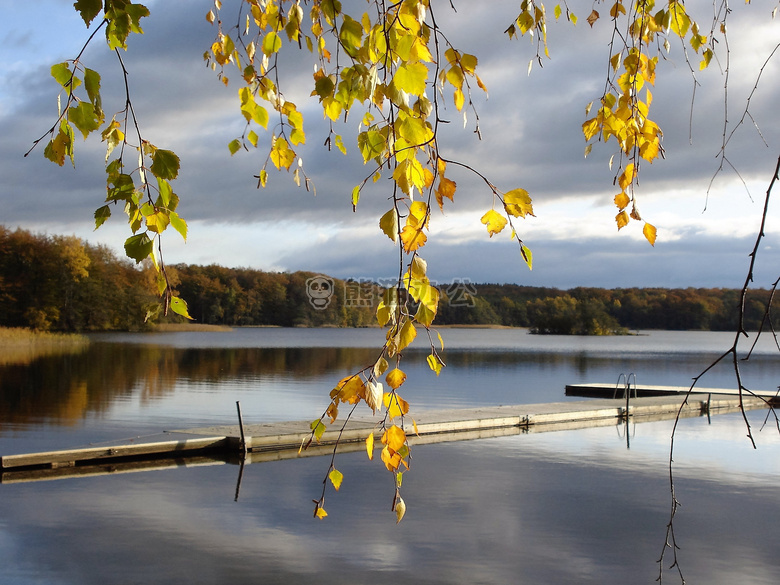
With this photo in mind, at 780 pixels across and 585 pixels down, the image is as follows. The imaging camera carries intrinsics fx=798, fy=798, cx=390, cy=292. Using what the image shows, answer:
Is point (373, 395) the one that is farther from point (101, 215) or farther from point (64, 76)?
point (64, 76)

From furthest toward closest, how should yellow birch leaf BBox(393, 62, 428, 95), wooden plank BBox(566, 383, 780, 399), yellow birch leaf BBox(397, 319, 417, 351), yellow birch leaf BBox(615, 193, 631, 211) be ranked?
wooden plank BBox(566, 383, 780, 399), yellow birch leaf BBox(615, 193, 631, 211), yellow birch leaf BBox(397, 319, 417, 351), yellow birch leaf BBox(393, 62, 428, 95)

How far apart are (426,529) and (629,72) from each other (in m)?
7.58

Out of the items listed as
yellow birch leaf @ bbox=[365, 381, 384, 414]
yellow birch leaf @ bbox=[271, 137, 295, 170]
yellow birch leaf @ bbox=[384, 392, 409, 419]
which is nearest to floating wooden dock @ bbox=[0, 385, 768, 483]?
yellow birch leaf @ bbox=[271, 137, 295, 170]

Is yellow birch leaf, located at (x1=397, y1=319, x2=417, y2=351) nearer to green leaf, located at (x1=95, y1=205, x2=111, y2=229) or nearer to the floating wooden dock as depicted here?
green leaf, located at (x1=95, y1=205, x2=111, y2=229)

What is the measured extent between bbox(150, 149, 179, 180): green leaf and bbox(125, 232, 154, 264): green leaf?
0.44 ft

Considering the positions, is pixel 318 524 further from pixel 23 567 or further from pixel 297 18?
pixel 297 18

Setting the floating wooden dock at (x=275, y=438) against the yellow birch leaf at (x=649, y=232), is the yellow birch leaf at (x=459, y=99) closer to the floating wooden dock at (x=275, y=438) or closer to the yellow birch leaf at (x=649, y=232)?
the yellow birch leaf at (x=649, y=232)

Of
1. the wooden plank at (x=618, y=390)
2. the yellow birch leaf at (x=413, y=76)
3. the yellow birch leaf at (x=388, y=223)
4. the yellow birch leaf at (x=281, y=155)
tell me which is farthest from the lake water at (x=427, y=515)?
the yellow birch leaf at (x=413, y=76)

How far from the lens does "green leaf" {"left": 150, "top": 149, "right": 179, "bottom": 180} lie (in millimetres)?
1714

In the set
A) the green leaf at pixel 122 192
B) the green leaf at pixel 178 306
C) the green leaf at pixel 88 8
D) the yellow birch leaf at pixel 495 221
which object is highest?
the green leaf at pixel 88 8

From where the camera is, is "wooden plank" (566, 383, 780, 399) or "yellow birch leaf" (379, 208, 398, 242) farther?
"wooden plank" (566, 383, 780, 399)

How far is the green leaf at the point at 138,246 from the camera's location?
1.69 metres

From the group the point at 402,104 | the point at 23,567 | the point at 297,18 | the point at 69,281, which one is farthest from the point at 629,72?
the point at 69,281

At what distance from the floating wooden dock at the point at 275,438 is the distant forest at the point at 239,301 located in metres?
21.5
